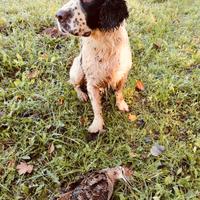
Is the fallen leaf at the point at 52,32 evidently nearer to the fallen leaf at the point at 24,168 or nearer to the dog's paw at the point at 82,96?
the dog's paw at the point at 82,96

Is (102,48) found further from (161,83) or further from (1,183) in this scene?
(1,183)

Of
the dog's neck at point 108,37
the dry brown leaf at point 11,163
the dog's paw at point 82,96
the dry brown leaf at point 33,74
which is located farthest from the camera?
the dry brown leaf at point 33,74

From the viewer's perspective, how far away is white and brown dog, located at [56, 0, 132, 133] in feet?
9.08

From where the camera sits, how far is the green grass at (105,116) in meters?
3.00

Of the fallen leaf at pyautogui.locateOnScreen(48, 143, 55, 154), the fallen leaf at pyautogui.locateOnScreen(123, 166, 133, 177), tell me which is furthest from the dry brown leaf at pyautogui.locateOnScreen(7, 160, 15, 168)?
the fallen leaf at pyautogui.locateOnScreen(123, 166, 133, 177)

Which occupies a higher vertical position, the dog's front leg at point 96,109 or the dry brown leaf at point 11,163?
the dog's front leg at point 96,109

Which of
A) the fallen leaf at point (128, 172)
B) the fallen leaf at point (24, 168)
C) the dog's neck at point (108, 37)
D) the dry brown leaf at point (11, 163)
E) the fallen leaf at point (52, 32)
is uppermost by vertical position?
the dog's neck at point (108, 37)

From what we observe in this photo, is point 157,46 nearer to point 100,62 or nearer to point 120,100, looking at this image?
point 120,100

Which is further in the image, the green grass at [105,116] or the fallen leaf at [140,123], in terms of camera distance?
the fallen leaf at [140,123]

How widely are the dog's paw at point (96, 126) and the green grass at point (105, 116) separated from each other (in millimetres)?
69

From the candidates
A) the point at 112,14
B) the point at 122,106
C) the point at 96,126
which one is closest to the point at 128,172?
the point at 96,126

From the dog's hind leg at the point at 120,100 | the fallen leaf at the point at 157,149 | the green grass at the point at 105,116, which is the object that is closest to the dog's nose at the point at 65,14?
the dog's hind leg at the point at 120,100

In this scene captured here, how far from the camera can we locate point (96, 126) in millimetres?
3371

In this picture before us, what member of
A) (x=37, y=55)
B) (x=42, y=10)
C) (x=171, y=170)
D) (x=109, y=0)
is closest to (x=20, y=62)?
(x=37, y=55)
